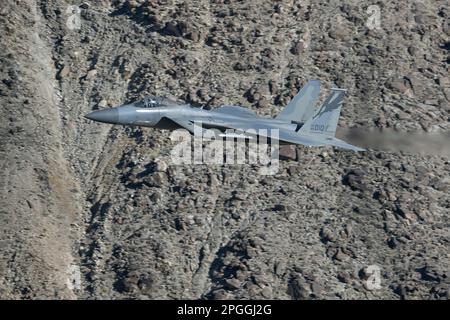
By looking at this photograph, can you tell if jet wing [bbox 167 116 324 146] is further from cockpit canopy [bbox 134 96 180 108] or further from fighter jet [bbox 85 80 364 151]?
cockpit canopy [bbox 134 96 180 108]

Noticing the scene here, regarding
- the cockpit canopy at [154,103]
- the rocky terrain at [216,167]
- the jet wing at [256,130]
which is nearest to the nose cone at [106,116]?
the cockpit canopy at [154,103]

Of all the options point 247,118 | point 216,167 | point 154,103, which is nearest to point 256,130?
point 247,118

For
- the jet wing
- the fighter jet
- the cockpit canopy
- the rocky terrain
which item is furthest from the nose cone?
the rocky terrain

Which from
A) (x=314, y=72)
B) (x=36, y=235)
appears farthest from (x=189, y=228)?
(x=314, y=72)

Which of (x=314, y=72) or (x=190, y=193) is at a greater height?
(x=314, y=72)

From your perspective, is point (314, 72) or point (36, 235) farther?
point (314, 72)

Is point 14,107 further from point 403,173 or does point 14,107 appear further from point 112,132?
point 403,173

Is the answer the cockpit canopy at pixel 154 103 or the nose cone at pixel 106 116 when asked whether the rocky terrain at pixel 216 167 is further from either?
the nose cone at pixel 106 116
